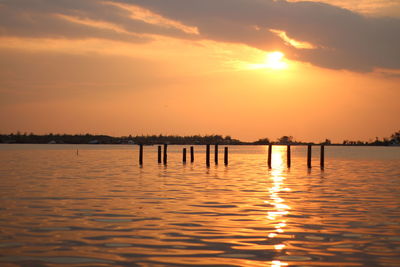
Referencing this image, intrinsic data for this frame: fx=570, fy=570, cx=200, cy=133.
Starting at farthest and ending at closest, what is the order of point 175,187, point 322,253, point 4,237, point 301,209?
point 175,187 → point 301,209 → point 4,237 → point 322,253

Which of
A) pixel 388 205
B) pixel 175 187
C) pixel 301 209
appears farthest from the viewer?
pixel 175 187

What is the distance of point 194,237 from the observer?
14.0 m

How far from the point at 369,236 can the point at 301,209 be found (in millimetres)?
5999

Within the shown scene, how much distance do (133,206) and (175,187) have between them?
30.8 feet

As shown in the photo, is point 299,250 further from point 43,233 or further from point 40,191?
point 40,191

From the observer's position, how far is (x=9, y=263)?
11.0 meters

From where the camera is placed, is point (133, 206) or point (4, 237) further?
point (133, 206)

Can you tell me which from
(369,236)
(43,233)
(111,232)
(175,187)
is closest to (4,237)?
(43,233)

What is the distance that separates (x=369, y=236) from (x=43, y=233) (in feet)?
27.1

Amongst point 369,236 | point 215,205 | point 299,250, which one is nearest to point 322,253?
point 299,250

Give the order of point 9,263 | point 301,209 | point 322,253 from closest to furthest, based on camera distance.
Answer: point 9,263, point 322,253, point 301,209

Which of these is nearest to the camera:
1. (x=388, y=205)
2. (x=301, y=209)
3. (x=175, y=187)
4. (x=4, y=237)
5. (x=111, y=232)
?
(x=4, y=237)

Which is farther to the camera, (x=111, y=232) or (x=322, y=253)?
(x=111, y=232)

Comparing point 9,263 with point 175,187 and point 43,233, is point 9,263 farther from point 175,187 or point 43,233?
point 175,187
